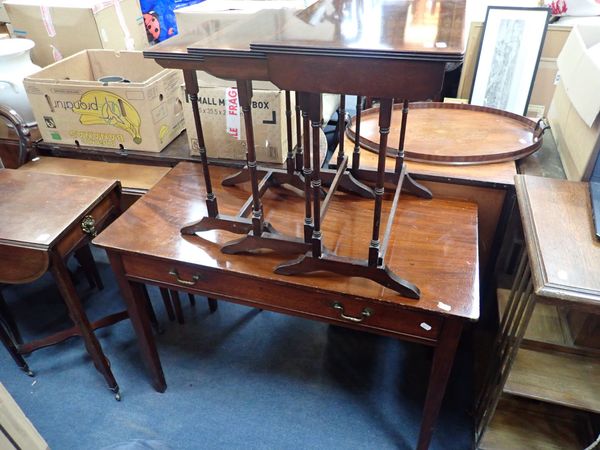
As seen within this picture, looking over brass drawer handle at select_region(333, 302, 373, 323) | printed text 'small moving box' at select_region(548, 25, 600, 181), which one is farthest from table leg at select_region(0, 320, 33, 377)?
printed text 'small moving box' at select_region(548, 25, 600, 181)

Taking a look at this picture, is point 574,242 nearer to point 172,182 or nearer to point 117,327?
point 172,182

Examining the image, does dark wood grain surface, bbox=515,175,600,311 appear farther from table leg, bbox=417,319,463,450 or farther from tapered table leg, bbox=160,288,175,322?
tapered table leg, bbox=160,288,175,322

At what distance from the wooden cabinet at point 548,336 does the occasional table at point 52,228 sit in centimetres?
125

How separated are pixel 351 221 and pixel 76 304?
35.2 inches

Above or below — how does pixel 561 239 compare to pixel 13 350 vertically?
above

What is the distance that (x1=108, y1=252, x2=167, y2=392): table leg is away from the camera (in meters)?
1.31

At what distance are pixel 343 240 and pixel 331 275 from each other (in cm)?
12

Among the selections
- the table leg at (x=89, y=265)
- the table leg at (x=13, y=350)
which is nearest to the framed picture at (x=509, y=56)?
the table leg at (x=89, y=265)

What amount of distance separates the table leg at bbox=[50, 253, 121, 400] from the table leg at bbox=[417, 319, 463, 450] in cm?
106

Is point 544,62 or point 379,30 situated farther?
point 544,62

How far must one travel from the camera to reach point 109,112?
177cm

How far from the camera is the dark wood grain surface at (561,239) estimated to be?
0.92 m

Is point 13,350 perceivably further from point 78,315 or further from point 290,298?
point 290,298

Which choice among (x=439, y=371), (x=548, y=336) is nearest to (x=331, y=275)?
(x=439, y=371)
